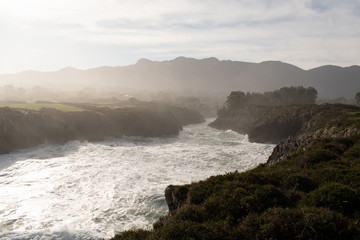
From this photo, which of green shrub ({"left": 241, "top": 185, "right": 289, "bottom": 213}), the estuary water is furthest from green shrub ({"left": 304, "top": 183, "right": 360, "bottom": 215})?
the estuary water

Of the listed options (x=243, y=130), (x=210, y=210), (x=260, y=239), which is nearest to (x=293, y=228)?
(x=260, y=239)

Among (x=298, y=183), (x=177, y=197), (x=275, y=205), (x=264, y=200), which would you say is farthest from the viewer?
(x=177, y=197)

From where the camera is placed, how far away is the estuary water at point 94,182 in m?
18.2

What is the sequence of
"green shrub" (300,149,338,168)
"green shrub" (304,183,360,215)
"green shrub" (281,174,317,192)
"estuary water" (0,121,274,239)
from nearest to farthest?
1. "green shrub" (304,183,360,215)
2. "green shrub" (281,174,317,192)
3. "green shrub" (300,149,338,168)
4. "estuary water" (0,121,274,239)

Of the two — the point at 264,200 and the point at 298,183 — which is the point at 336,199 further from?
the point at 264,200

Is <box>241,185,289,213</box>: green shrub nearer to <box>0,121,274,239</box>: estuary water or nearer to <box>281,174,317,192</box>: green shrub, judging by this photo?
<box>281,174,317,192</box>: green shrub

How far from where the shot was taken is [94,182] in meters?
27.6

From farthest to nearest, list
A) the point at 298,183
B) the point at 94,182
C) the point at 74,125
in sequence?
1. the point at 74,125
2. the point at 94,182
3. the point at 298,183

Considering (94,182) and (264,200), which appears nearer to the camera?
(264,200)

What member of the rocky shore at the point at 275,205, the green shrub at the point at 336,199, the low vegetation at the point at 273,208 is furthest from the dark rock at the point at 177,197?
the green shrub at the point at 336,199

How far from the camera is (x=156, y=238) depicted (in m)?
7.76

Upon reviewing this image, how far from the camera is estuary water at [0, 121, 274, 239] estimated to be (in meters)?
18.2

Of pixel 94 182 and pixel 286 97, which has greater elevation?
pixel 286 97

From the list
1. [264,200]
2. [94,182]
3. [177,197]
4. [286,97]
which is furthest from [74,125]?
[286,97]
